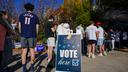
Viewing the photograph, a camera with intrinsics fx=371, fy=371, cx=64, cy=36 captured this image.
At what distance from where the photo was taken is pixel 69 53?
9.14m

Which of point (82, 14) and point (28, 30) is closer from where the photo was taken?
point (28, 30)

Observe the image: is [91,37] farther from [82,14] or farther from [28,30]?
[82,14]

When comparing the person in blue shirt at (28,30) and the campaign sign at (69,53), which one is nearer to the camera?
the campaign sign at (69,53)

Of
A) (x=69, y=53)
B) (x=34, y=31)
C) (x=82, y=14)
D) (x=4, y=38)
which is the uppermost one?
(x=82, y=14)

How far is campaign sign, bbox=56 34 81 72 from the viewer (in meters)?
9.03

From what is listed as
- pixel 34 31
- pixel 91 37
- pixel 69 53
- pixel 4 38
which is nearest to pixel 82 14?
→ pixel 91 37

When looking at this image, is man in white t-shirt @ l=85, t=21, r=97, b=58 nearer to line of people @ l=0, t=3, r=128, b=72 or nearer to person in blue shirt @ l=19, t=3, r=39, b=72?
line of people @ l=0, t=3, r=128, b=72

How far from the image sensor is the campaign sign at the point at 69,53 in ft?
29.6

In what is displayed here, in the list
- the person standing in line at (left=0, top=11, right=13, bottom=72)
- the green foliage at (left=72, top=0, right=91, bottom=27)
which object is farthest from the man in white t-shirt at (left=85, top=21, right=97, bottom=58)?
the green foliage at (left=72, top=0, right=91, bottom=27)

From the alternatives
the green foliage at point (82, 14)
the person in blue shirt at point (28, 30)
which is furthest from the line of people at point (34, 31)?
the green foliage at point (82, 14)

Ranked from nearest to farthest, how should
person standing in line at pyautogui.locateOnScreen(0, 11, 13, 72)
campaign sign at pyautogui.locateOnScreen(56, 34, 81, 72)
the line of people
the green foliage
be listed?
campaign sign at pyautogui.locateOnScreen(56, 34, 81, 72)
person standing in line at pyautogui.locateOnScreen(0, 11, 13, 72)
the line of people
the green foliage

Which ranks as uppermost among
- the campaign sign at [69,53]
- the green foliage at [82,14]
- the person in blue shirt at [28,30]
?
the green foliage at [82,14]

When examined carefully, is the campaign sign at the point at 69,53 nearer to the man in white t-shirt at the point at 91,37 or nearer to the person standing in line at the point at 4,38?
the person standing in line at the point at 4,38

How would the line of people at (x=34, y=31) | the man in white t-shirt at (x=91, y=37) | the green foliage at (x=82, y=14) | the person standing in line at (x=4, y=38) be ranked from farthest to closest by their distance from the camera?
the green foliage at (x=82, y=14), the man in white t-shirt at (x=91, y=37), the line of people at (x=34, y=31), the person standing in line at (x=4, y=38)
